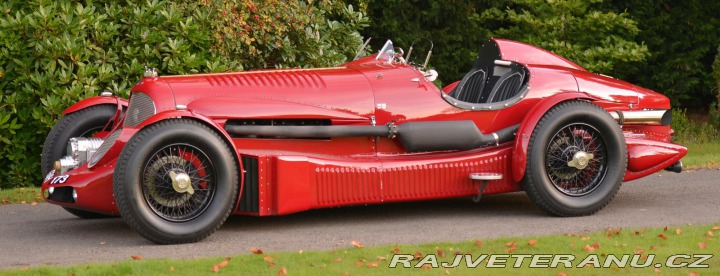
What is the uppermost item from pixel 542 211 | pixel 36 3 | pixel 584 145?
pixel 36 3

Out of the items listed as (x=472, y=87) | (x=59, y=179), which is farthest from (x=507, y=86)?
(x=59, y=179)

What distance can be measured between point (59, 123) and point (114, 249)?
1968 mm

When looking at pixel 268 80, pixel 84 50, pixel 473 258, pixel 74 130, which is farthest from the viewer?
pixel 84 50

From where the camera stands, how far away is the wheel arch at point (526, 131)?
837cm

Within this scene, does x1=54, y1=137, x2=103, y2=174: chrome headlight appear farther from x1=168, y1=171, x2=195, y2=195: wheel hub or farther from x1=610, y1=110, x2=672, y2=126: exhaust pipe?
x1=610, y1=110, x2=672, y2=126: exhaust pipe

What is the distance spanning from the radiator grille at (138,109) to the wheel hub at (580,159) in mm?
3088

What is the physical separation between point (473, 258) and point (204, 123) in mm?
2090

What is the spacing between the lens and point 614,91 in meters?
9.01

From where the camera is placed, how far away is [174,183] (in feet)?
24.6

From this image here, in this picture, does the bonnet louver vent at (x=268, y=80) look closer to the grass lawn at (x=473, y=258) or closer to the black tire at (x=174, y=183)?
the black tire at (x=174, y=183)

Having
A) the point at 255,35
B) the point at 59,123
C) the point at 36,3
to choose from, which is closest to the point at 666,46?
the point at 255,35

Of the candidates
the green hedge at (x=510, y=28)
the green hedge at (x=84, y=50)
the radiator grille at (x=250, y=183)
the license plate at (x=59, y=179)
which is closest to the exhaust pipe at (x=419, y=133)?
the radiator grille at (x=250, y=183)

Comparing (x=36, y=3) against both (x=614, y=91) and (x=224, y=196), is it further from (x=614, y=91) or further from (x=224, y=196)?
(x=614, y=91)

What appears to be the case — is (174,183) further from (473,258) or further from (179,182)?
(473,258)
